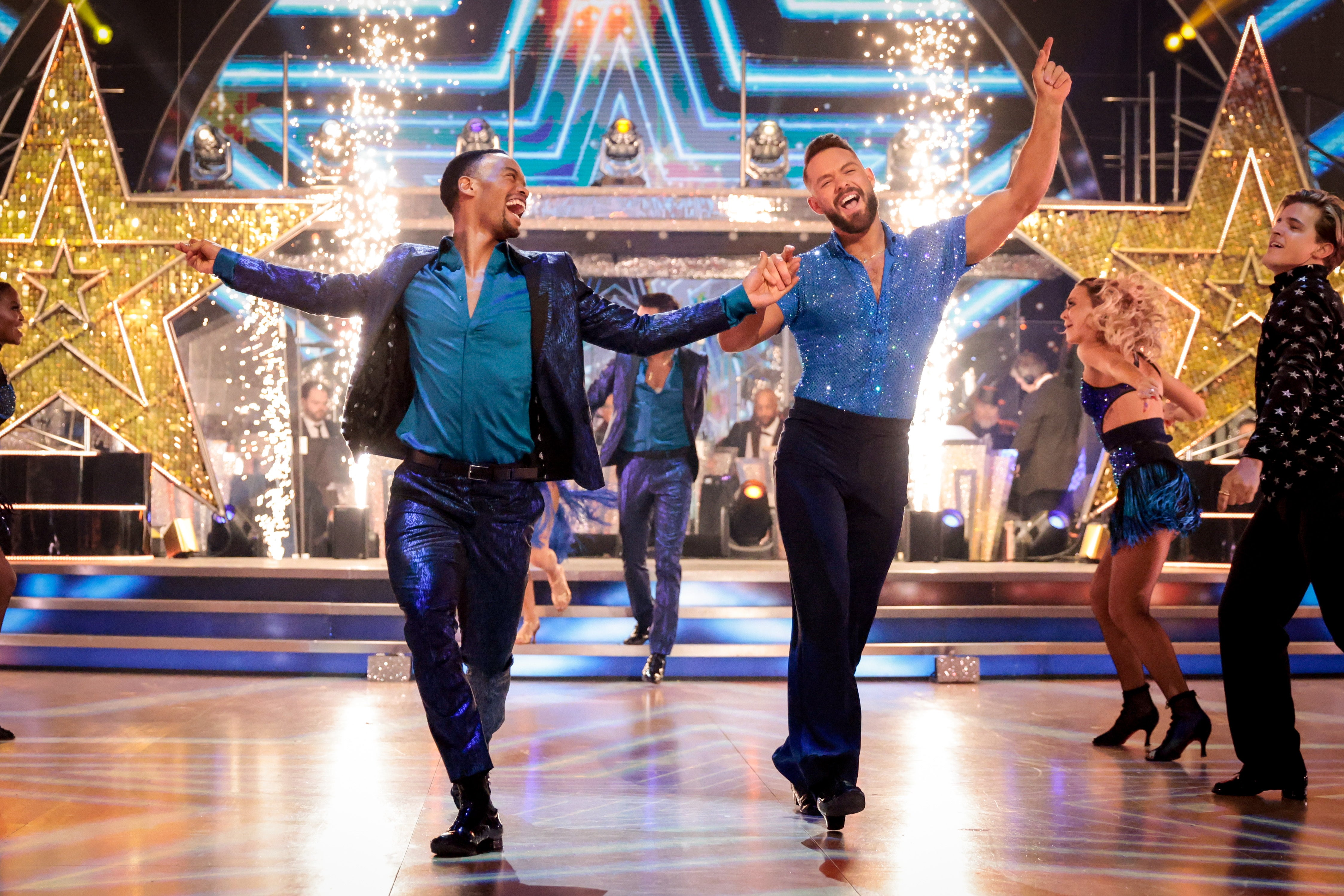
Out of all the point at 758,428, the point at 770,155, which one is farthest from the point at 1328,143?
the point at 758,428

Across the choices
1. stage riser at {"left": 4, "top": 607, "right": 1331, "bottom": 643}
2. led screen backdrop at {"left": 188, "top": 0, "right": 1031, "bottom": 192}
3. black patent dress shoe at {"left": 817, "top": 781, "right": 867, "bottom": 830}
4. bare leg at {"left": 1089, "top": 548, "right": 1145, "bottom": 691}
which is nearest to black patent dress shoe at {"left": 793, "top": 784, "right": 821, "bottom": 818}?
black patent dress shoe at {"left": 817, "top": 781, "right": 867, "bottom": 830}

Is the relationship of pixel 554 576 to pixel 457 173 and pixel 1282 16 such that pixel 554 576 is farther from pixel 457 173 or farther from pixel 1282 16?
pixel 1282 16

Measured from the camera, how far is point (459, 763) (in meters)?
2.80

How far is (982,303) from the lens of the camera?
30.4 feet

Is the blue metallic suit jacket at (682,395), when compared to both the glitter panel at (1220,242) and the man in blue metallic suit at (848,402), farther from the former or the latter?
the glitter panel at (1220,242)

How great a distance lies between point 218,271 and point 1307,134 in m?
8.45

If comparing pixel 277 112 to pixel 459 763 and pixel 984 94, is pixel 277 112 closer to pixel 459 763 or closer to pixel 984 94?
pixel 984 94

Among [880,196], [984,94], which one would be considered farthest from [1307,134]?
[880,196]

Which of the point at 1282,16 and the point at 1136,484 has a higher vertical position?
the point at 1282,16

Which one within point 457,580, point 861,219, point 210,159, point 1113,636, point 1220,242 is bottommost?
point 1113,636

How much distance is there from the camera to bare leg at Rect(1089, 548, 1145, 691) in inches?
175

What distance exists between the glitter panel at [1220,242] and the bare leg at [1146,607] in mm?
4667

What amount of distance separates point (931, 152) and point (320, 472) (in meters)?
5.41

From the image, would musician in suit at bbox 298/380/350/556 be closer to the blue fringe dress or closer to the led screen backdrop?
the led screen backdrop
